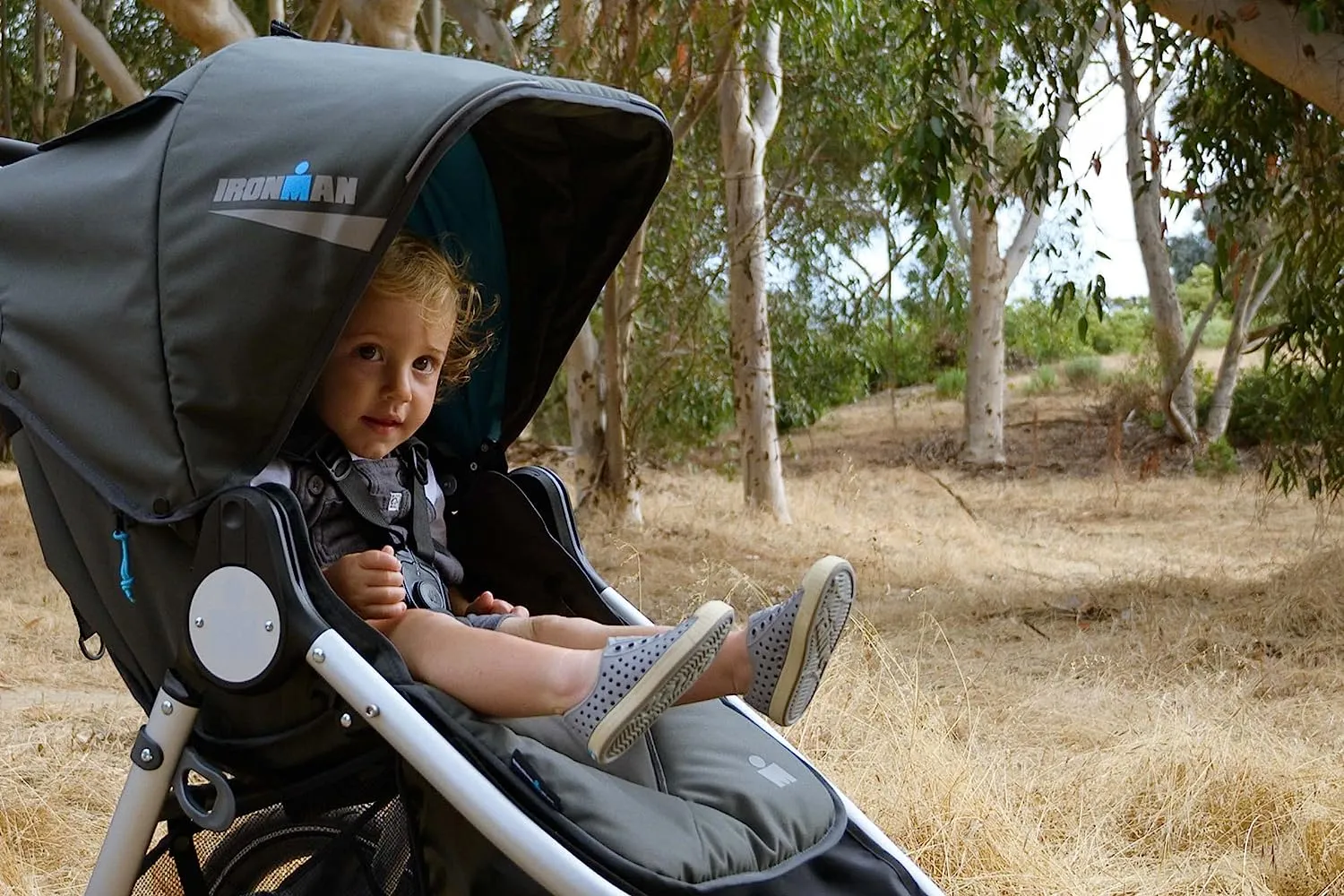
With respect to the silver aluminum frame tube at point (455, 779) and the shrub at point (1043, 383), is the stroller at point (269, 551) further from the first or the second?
the shrub at point (1043, 383)

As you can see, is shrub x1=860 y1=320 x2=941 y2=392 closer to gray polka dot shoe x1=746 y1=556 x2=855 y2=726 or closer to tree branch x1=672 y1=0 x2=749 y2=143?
tree branch x1=672 y1=0 x2=749 y2=143

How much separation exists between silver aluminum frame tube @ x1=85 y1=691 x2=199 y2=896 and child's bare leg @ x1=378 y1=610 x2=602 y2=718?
0.38m

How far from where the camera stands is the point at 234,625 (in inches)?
84.2

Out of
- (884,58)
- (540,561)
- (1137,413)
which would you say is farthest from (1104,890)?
(1137,413)

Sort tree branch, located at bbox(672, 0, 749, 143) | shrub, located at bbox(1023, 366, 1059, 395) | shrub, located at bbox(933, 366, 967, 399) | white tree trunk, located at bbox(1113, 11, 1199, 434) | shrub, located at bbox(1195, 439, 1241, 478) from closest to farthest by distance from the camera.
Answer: tree branch, located at bbox(672, 0, 749, 143) → shrub, located at bbox(1195, 439, 1241, 478) → white tree trunk, located at bbox(1113, 11, 1199, 434) → shrub, located at bbox(1023, 366, 1059, 395) → shrub, located at bbox(933, 366, 967, 399)

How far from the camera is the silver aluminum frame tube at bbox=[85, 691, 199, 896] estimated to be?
7.25 ft

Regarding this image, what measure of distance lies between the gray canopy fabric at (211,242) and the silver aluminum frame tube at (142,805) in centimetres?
32

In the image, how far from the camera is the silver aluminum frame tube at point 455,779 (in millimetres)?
1942

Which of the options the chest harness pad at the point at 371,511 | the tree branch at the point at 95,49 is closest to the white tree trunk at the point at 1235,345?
the tree branch at the point at 95,49

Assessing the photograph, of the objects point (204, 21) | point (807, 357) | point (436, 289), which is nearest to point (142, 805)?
point (436, 289)

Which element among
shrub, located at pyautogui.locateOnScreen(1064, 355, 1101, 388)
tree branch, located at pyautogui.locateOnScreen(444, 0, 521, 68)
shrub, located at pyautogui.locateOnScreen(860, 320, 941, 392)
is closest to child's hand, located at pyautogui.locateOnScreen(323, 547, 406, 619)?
tree branch, located at pyautogui.locateOnScreen(444, 0, 521, 68)

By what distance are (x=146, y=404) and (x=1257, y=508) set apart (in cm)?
977

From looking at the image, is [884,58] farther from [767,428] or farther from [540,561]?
[540,561]

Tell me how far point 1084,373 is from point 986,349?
15.3 feet
